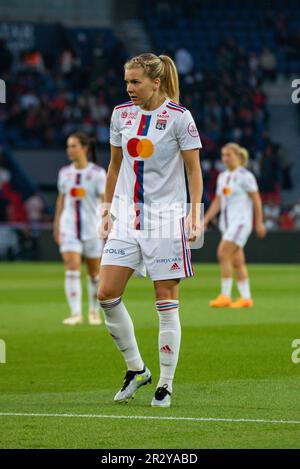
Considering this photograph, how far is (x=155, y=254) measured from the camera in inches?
324

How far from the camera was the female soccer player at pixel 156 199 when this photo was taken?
8.20m

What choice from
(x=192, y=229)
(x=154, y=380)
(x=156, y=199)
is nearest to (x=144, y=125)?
(x=156, y=199)

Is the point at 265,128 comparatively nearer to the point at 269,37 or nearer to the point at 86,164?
the point at 269,37

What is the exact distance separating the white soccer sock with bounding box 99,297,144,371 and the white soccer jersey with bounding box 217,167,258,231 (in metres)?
10.5

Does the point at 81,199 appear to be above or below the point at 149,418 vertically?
above

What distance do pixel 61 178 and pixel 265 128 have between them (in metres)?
26.1

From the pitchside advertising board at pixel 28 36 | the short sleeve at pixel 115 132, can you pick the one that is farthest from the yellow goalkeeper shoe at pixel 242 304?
the pitchside advertising board at pixel 28 36

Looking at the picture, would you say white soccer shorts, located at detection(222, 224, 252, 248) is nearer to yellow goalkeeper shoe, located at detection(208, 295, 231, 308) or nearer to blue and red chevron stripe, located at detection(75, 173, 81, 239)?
yellow goalkeeper shoe, located at detection(208, 295, 231, 308)

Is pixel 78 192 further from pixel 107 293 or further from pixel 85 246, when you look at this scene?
pixel 107 293

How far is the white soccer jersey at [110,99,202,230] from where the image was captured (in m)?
8.20

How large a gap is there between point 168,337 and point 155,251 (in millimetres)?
625

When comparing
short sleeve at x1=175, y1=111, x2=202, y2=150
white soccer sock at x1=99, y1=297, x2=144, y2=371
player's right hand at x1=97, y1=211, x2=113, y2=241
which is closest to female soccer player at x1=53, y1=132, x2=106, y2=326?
player's right hand at x1=97, y1=211, x2=113, y2=241

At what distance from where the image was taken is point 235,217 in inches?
750

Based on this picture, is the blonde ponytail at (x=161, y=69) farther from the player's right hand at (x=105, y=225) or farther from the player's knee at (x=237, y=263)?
the player's knee at (x=237, y=263)
